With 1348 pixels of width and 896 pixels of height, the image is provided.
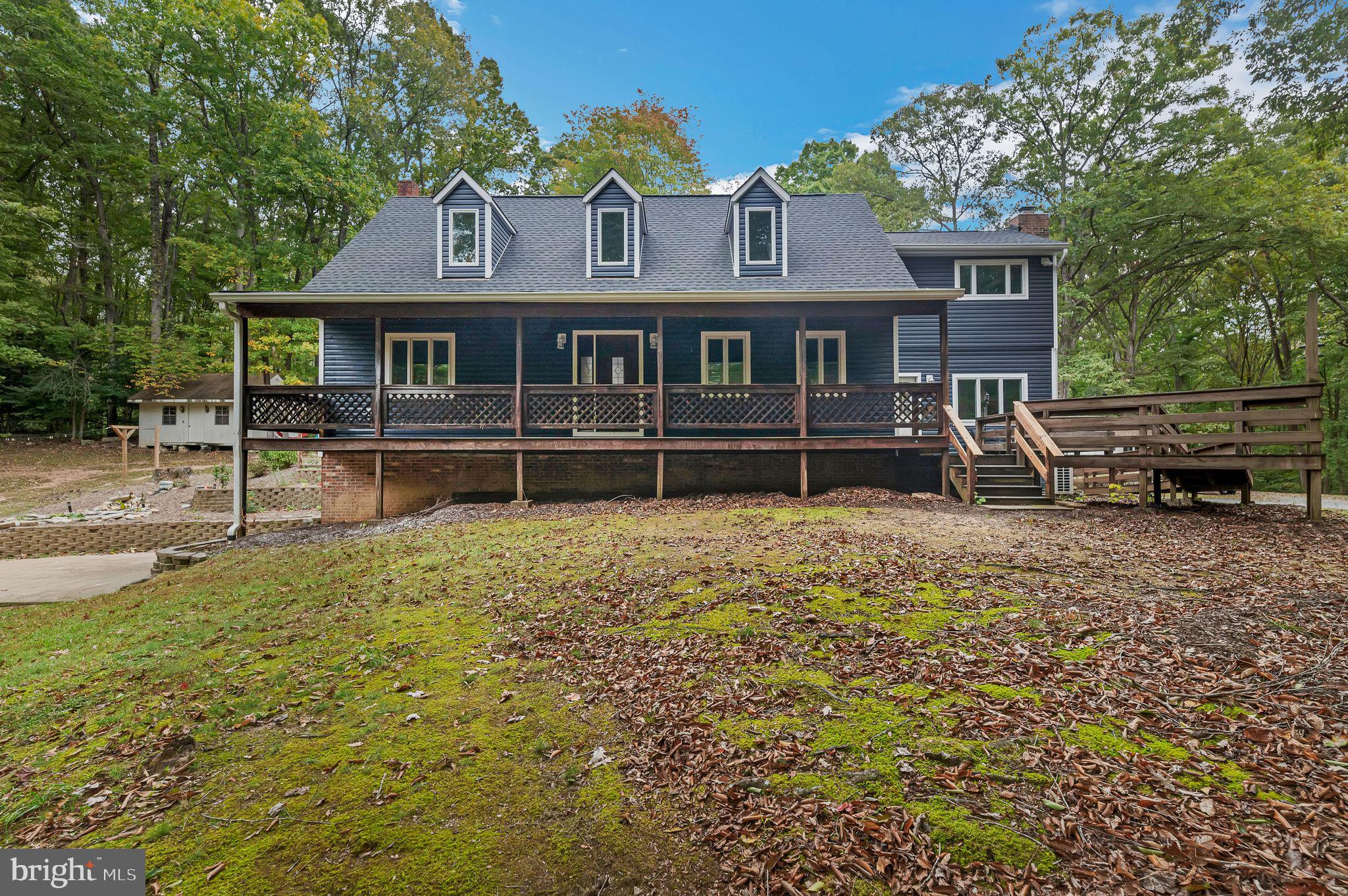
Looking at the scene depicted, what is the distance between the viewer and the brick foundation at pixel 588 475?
12797 mm

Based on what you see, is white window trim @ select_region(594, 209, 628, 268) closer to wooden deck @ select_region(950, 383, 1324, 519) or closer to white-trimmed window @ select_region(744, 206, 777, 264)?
white-trimmed window @ select_region(744, 206, 777, 264)

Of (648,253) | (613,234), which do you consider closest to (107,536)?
(613,234)

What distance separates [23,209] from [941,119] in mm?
42826

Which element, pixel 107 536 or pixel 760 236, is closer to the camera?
pixel 107 536

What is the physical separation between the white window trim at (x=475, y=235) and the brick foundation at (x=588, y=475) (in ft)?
15.7

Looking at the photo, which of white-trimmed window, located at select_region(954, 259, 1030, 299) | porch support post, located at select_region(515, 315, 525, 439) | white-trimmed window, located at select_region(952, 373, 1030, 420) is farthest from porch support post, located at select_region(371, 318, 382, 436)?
white-trimmed window, located at select_region(954, 259, 1030, 299)

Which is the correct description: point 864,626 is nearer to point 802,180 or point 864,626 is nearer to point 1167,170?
point 1167,170

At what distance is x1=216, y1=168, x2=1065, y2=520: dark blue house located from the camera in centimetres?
1209

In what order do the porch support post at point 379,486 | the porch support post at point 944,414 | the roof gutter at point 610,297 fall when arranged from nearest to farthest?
the roof gutter at point 610,297, the porch support post at point 944,414, the porch support post at point 379,486

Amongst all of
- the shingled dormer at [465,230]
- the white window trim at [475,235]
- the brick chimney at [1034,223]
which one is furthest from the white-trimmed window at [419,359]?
the brick chimney at [1034,223]

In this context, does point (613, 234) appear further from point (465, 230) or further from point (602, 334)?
point (465, 230)

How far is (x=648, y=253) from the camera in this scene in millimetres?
14891

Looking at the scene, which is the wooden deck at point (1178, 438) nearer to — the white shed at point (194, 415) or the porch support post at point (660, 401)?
the porch support post at point (660, 401)

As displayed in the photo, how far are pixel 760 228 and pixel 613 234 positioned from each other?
3.71m
